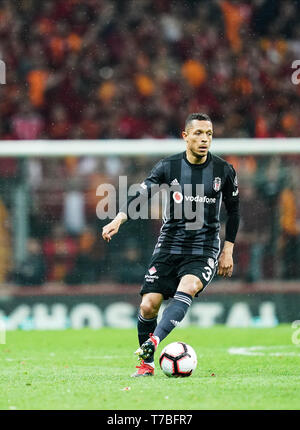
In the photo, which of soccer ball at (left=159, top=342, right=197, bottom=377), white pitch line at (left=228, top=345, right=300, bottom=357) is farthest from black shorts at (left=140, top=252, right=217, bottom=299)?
white pitch line at (left=228, top=345, right=300, bottom=357)

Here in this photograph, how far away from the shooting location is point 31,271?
433 inches

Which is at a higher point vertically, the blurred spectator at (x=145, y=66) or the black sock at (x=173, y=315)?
the blurred spectator at (x=145, y=66)

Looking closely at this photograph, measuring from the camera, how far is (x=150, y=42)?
14.9 metres

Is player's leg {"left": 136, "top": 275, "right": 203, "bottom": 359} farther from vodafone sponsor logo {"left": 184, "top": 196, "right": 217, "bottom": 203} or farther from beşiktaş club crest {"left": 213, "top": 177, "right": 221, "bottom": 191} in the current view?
beşiktaş club crest {"left": 213, "top": 177, "right": 221, "bottom": 191}

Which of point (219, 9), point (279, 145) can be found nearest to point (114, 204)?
point (279, 145)

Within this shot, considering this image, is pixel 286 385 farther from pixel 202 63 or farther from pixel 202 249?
pixel 202 63

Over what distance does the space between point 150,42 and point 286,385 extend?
33.2 feet

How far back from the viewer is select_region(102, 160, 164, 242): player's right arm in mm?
5973

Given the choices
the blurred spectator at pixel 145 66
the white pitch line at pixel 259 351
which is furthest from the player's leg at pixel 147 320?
the blurred spectator at pixel 145 66

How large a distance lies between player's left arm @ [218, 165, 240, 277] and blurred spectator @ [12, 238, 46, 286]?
465cm

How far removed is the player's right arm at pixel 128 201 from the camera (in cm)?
597

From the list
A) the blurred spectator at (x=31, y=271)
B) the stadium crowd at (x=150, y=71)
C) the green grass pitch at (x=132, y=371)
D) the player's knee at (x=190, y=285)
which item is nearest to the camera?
the green grass pitch at (x=132, y=371)

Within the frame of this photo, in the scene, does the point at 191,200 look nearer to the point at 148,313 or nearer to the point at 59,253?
the point at 148,313

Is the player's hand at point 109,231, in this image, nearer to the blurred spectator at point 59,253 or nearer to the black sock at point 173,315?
the black sock at point 173,315
